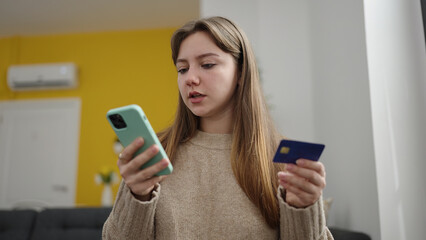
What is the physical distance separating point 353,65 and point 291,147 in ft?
4.24

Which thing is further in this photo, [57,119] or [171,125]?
[57,119]

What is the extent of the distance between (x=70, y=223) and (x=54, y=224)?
3.8 inches

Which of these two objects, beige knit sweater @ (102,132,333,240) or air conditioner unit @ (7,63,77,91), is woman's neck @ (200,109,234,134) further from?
air conditioner unit @ (7,63,77,91)

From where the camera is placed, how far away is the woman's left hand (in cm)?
79

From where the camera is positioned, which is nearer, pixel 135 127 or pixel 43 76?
pixel 135 127

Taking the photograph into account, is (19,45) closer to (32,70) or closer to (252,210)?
(32,70)

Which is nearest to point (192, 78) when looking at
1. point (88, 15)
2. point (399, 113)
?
point (399, 113)

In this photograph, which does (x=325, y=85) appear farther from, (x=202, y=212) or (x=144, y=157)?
(x=144, y=157)

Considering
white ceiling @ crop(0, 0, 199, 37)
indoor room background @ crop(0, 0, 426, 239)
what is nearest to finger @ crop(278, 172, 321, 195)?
indoor room background @ crop(0, 0, 426, 239)

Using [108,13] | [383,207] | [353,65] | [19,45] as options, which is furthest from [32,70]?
[383,207]

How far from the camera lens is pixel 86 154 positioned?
4613 millimetres

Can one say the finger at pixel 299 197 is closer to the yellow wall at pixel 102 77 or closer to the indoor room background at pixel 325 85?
the indoor room background at pixel 325 85

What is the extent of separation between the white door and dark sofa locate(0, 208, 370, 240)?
2.41m

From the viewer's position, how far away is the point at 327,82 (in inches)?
95.5
